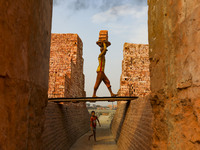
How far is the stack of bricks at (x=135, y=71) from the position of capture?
13.3 m

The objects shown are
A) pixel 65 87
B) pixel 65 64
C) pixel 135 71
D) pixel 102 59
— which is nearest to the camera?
pixel 102 59

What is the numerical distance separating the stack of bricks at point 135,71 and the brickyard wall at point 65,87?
10.7 ft

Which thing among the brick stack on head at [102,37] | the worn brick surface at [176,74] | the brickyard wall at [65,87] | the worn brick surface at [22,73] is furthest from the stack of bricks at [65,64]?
the worn brick surface at [176,74]

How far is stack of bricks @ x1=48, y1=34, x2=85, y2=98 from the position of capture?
10742mm

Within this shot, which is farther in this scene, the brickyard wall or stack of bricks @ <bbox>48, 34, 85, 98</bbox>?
stack of bricks @ <bbox>48, 34, 85, 98</bbox>

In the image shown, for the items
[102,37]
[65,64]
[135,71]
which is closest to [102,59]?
[102,37]

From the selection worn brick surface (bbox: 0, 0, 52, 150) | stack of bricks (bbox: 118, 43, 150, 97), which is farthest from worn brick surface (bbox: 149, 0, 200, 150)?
stack of bricks (bbox: 118, 43, 150, 97)

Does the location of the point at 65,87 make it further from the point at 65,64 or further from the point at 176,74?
the point at 176,74

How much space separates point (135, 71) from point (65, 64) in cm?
470

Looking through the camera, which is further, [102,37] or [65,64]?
[65,64]

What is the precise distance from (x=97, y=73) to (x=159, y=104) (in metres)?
5.98

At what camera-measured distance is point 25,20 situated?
2.26m

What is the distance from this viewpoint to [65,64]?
1250cm

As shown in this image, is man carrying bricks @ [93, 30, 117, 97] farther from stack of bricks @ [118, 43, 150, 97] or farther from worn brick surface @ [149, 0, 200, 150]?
worn brick surface @ [149, 0, 200, 150]
